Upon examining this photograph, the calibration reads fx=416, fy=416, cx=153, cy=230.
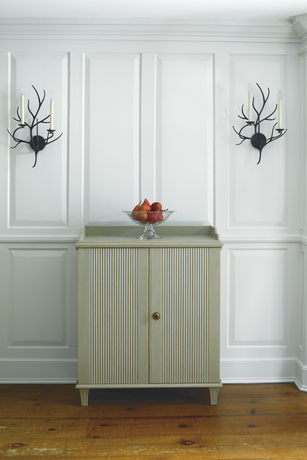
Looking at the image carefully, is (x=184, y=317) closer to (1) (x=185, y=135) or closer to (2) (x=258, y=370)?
(2) (x=258, y=370)

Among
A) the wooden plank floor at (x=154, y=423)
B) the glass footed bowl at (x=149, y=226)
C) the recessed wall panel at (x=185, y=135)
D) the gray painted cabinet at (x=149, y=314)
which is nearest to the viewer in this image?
the wooden plank floor at (x=154, y=423)

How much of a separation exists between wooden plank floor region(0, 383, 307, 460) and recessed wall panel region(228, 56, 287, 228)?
1.11m

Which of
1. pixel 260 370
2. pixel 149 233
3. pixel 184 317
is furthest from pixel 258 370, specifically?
pixel 149 233

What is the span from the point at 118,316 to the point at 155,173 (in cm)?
96

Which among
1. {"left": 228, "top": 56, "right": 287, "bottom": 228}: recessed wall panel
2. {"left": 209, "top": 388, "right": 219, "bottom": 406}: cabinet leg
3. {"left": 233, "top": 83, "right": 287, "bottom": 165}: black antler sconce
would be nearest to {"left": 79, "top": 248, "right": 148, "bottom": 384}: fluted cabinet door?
{"left": 209, "top": 388, "right": 219, "bottom": 406}: cabinet leg

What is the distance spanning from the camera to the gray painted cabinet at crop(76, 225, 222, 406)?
7.63 ft

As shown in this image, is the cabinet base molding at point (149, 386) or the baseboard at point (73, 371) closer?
the cabinet base molding at point (149, 386)

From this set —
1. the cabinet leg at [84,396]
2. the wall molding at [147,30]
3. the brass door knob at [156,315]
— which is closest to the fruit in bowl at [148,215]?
the brass door knob at [156,315]

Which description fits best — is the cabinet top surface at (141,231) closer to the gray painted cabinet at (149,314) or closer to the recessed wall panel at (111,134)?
the recessed wall panel at (111,134)

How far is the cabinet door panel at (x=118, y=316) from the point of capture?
7.63ft

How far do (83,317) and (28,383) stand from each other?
775 mm

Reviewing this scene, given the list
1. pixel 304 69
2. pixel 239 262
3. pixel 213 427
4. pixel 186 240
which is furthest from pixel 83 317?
pixel 304 69

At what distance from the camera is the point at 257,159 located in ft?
9.00

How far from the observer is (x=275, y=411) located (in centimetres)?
238
